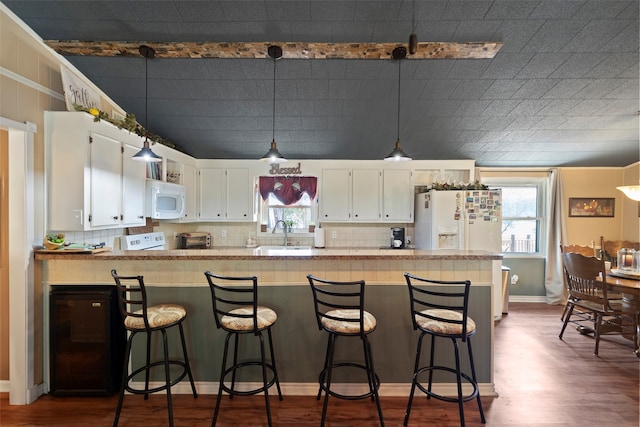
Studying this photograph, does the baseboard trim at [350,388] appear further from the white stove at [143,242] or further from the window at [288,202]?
the window at [288,202]

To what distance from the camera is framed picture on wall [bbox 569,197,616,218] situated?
185 inches

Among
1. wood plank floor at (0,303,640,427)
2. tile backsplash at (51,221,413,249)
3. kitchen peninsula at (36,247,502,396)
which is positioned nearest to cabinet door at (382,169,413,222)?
tile backsplash at (51,221,413,249)

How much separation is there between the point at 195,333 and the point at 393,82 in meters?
2.92

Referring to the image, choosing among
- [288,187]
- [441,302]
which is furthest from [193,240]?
[441,302]

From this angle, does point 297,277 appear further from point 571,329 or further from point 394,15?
point 571,329

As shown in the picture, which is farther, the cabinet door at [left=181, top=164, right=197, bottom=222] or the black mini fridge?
the cabinet door at [left=181, top=164, right=197, bottom=222]

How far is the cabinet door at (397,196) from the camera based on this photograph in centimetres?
444

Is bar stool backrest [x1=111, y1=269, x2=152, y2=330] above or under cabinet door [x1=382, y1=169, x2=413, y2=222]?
under

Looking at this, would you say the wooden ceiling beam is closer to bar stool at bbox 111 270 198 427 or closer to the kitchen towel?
bar stool at bbox 111 270 198 427

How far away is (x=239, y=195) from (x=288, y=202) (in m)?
0.75

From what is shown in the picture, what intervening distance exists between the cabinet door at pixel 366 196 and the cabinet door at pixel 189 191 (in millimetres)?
2352

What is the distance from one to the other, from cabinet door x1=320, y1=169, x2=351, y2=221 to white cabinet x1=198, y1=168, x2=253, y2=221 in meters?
1.12

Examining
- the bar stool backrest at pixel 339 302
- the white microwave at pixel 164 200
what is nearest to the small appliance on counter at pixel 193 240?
the white microwave at pixel 164 200

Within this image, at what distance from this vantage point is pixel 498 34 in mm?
2434
